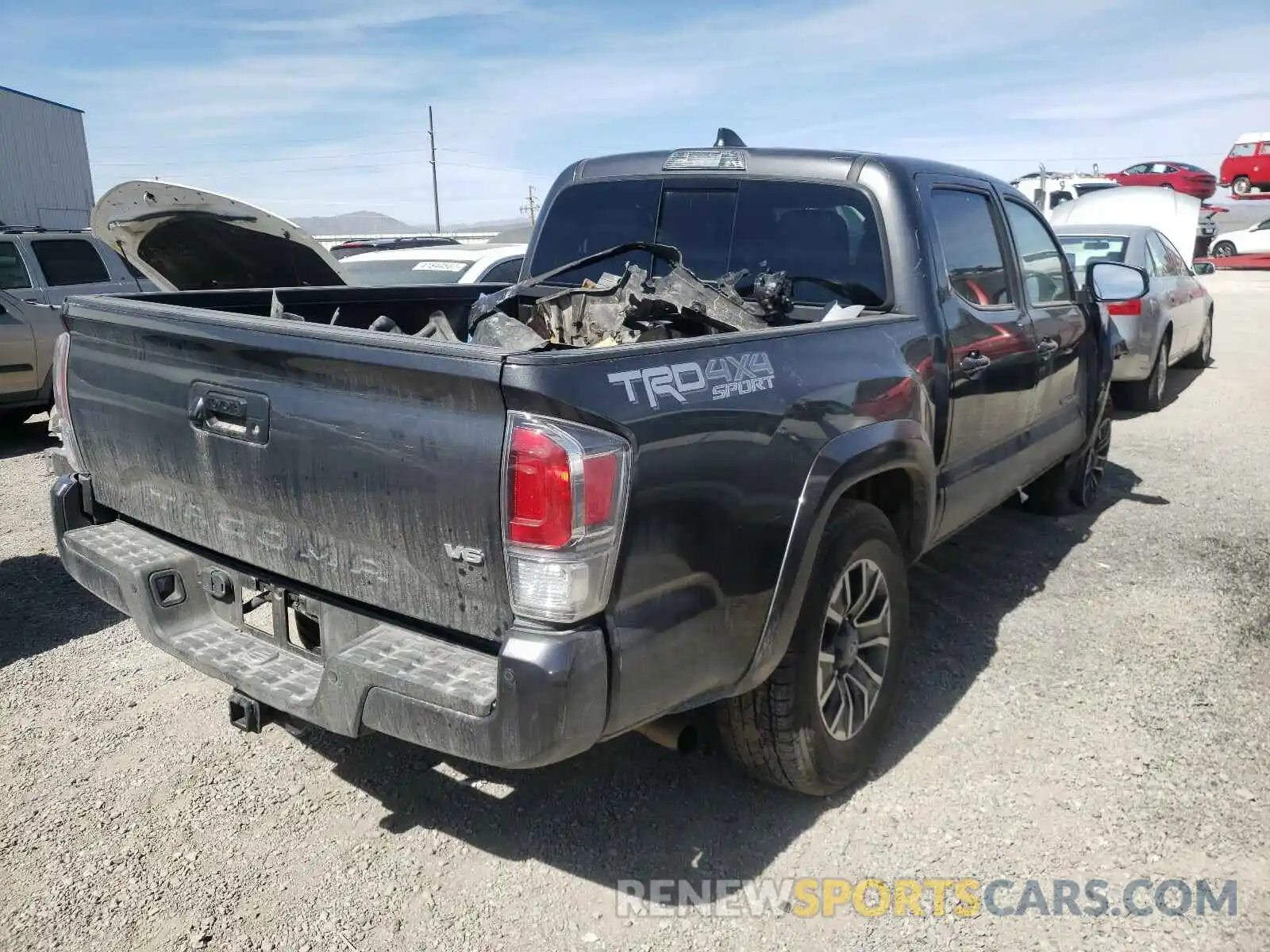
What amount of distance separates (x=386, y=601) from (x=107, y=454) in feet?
4.38

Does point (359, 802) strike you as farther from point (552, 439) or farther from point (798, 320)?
point (798, 320)

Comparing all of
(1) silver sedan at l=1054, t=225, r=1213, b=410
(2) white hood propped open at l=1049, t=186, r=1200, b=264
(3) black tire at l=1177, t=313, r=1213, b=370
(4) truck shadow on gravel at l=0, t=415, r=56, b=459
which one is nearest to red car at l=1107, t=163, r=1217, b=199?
(2) white hood propped open at l=1049, t=186, r=1200, b=264

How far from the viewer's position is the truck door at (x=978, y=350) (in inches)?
150

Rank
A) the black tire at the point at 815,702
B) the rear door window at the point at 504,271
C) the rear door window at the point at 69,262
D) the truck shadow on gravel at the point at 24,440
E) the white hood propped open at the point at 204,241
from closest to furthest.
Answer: the black tire at the point at 815,702, the white hood propped open at the point at 204,241, the rear door window at the point at 504,271, the truck shadow on gravel at the point at 24,440, the rear door window at the point at 69,262

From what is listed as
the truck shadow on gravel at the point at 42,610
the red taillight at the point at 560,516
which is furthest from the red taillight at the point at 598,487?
the truck shadow on gravel at the point at 42,610

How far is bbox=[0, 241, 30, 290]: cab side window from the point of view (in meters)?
8.94

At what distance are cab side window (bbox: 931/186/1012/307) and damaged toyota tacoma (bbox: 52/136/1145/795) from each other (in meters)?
0.03

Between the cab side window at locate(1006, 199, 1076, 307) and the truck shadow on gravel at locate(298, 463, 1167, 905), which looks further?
the cab side window at locate(1006, 199, 1076, 307)

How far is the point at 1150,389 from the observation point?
949 centimetres

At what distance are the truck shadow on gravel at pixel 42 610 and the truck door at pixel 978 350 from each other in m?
3.81

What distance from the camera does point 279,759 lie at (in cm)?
345

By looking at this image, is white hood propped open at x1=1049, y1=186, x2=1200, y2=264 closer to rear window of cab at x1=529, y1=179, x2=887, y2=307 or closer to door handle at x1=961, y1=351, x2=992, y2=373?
door handle at x1=961, y1=351, x2=992, y2=373

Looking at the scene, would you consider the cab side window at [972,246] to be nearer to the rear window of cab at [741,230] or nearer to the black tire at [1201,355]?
the rear window of cab at [741,230]

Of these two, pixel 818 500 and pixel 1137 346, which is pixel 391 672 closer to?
pixel 818 500
